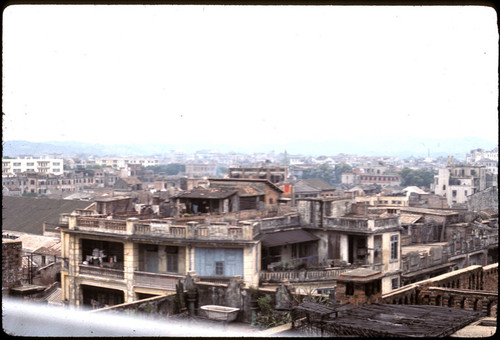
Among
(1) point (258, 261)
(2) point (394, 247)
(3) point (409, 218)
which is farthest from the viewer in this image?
(3) point (409, 218)

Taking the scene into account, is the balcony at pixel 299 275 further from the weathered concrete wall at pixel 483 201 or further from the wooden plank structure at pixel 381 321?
the weathered concrete wall at pixel 483 201

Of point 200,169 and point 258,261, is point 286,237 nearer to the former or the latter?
point 258,261

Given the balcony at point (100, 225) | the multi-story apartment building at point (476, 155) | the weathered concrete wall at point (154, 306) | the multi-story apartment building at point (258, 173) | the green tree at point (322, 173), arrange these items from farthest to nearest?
the green tree at point (322, 173)
the multi-story apartment building at point (476, 155)
the multi-story apartment building at point (258, 173)
the balcony at point (100, 225)
the weathered concrete wall at point (154, 306)

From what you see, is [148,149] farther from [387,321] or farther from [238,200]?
[387,321]

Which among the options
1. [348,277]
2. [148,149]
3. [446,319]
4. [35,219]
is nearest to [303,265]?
[348,277]

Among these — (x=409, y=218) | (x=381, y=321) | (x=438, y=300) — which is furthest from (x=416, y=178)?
(x=381, y=321)

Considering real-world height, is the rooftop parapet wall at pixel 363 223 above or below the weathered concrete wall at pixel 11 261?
below

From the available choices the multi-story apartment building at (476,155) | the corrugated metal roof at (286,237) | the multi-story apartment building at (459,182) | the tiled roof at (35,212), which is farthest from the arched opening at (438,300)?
the multi-story apartment building at (476,155)
